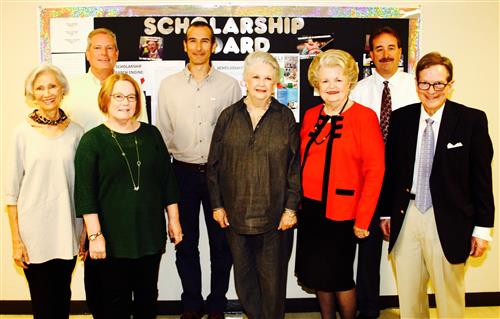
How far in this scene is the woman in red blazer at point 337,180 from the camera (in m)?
2.32

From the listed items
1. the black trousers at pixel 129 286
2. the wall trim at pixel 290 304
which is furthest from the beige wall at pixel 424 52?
the black trousers at pixel 129 286

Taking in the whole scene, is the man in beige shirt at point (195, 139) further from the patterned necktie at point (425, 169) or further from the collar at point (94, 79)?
the patterned necktie at point (425, 169)

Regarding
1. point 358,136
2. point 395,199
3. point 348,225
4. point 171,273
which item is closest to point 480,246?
point 395,199

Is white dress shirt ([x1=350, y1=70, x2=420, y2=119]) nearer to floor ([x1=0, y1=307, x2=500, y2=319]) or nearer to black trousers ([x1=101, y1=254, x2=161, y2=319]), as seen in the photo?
floor ([x1=0, y1=307, x2=500, y2=319])

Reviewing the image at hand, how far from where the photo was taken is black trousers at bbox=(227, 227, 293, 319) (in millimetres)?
2566

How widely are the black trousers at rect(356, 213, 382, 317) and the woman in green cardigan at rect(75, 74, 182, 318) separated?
5.06ft

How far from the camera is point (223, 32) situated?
3301 millimetres

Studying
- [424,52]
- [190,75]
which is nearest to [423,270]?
[424,52]

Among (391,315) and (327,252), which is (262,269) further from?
(391,315)

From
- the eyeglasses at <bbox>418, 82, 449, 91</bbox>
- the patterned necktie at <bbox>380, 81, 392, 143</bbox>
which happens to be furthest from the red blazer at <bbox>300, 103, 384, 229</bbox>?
the patterned necktie at <bbox>380, 81, 392, 143</bbox>

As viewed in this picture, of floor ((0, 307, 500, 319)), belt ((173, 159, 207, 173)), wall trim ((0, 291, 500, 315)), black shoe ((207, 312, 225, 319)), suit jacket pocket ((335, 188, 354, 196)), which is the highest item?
belt ((173, 159, 207, 173))

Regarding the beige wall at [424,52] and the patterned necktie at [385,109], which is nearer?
the patterned necktie at [385,109]

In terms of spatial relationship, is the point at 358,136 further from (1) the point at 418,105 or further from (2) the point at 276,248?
(2) the point at 276,248

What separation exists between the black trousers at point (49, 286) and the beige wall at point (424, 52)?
3.61 feet
